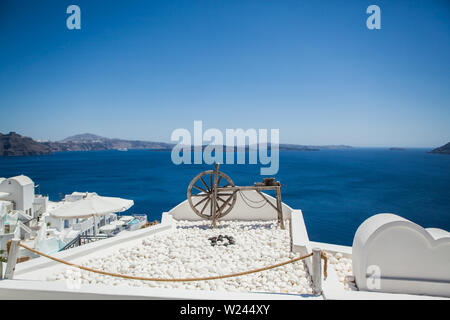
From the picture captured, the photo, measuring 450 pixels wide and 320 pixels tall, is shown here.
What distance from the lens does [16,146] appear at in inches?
7229

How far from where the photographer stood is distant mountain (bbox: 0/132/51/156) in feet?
569

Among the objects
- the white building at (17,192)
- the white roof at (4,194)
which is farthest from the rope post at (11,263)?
the white roof at (4,194)

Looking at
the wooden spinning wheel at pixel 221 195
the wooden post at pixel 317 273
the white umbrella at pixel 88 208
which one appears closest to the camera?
the wooden post at pixel 317 273

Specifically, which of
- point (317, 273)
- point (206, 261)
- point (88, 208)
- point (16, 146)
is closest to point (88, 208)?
point (88, 208)

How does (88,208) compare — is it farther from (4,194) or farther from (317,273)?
(4,194)

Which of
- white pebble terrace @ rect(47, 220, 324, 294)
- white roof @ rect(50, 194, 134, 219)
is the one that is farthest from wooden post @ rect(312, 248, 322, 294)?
white roof @ rect(50, 194, 134, 219)

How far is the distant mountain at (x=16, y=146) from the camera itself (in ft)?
569

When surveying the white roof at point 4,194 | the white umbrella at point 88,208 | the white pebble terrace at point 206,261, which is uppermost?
the white umbrella at point 88,208

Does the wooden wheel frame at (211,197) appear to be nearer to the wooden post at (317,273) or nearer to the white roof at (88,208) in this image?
the white roof at (88,208)

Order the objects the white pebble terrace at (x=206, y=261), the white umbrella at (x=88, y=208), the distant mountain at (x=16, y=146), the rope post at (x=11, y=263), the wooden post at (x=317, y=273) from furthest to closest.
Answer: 1. the distant mountain at (x=16, y=146)
2. the white umbrella at (x=88, y=208)
3. the white pebble terrace at (x=206, y=261)
4. the rope post at (x=11, y=263)
5. the wooden post at (x=317, y=273)

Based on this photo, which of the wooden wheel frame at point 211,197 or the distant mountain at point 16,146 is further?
the distant mountain at point 16,146

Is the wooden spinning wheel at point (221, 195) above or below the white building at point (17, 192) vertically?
above

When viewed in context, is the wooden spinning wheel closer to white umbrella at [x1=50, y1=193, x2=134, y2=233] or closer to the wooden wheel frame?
the wooden wheel frame
